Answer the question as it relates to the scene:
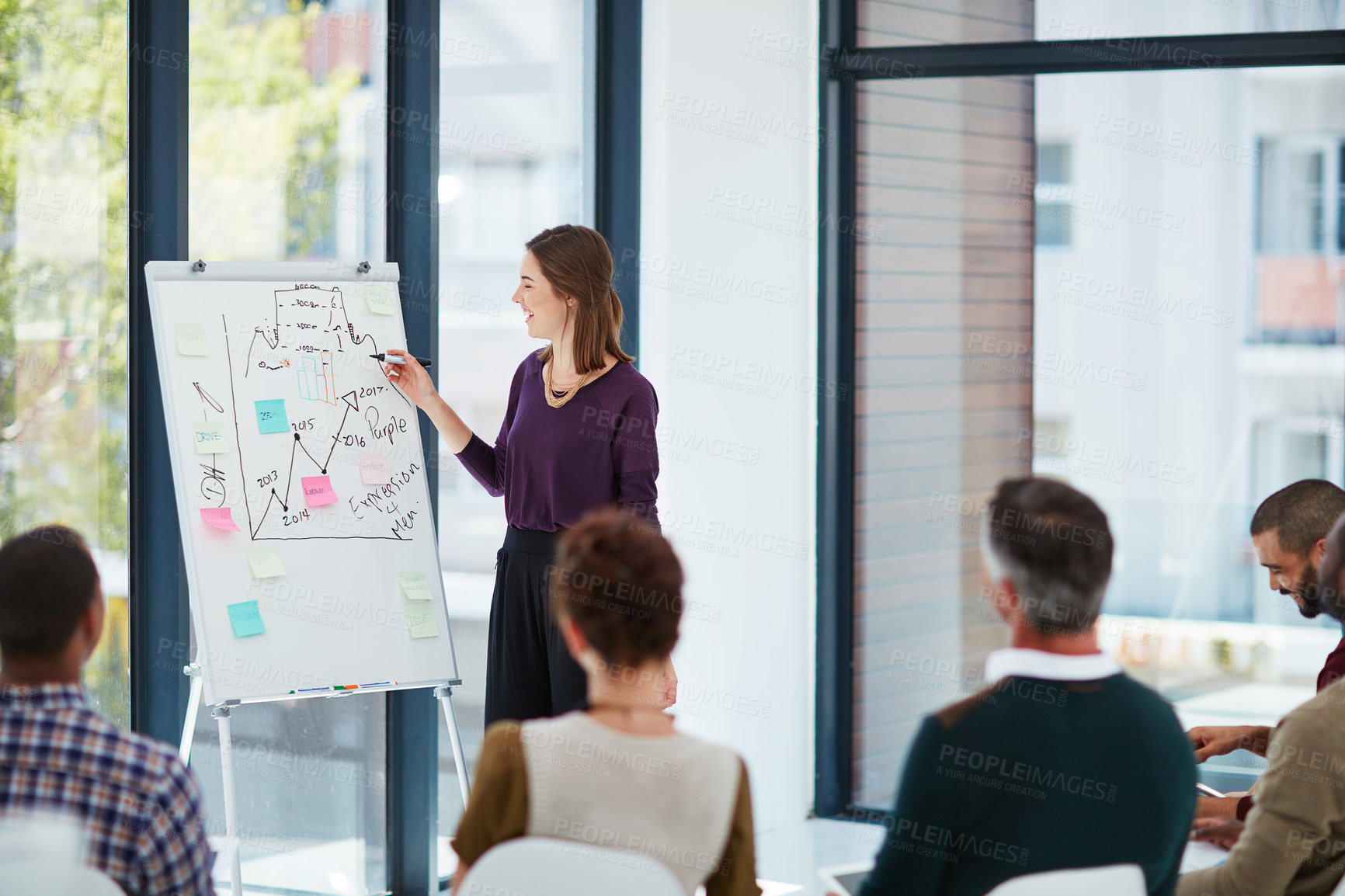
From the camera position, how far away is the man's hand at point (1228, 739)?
2160 millimetres

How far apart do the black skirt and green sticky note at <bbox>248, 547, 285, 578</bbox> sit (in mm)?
476

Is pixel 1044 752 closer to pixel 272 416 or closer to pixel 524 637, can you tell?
pixel 524 637

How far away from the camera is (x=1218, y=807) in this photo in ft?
6.42

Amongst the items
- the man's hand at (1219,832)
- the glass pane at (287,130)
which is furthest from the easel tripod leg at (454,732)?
the man's hand at (1219,832)

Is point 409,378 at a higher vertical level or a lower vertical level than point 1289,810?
higher

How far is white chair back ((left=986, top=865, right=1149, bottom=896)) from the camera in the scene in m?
1.32

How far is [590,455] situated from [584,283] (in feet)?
1.24

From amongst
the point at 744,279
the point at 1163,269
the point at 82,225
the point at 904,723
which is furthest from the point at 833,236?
the point at 82,225

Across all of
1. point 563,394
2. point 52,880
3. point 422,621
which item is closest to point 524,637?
point 422,621

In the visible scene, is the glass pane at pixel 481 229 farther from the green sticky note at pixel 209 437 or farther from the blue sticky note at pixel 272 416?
the green sticky note at pixel 209 437

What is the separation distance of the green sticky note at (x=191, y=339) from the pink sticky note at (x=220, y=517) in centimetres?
31

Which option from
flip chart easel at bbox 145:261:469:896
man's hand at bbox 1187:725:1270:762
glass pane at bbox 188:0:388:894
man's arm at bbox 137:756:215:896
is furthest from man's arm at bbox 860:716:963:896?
glass pane at bbox 188:0:388:894


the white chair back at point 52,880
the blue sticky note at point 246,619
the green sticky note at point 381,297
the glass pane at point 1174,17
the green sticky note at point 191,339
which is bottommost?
the white chair back at point 52,880

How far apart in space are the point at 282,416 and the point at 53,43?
0.86 meters
